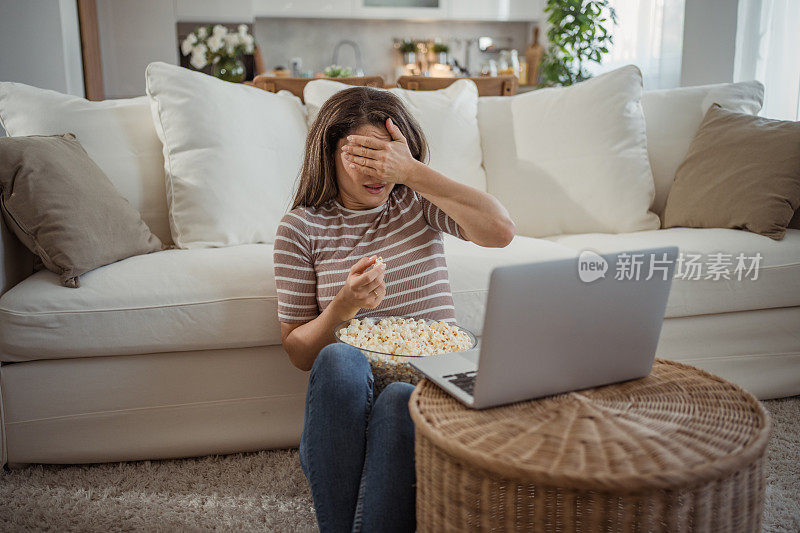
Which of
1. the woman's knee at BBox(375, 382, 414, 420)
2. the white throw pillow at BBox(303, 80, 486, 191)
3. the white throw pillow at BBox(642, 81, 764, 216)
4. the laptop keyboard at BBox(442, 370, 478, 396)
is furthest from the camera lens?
the white throw pillow at BBox(642, 81, 764, 216)

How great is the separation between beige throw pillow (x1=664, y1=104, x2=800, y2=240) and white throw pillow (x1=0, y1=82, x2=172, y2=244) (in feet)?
5.60

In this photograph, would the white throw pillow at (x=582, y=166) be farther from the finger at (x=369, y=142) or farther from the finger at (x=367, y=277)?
the finger at (x=367, y=277)

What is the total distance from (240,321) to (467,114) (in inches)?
45.7

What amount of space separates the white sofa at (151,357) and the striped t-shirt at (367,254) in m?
0.32

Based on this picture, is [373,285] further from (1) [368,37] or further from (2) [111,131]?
(1) [368,37]

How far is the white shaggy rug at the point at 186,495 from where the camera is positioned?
54.2 inches

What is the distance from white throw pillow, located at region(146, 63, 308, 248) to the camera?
195 centimetres

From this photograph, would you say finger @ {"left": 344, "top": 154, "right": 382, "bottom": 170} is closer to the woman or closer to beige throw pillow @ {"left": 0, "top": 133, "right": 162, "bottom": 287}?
the woman

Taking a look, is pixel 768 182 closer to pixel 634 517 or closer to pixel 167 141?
pixel 634 517

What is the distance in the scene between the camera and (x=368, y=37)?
5.61 metres

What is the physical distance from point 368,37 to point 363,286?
4.92 meters

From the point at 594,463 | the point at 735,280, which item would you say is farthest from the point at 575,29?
the point at 594,463

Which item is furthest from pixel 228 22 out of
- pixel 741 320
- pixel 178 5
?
pixel 741 320

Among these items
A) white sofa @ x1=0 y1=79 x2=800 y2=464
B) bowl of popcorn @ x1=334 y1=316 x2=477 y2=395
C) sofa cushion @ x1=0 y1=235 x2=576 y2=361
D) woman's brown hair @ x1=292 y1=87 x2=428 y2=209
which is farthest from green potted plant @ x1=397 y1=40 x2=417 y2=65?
bowl of popcorn @ x1=334 y1=316 x2=477 y2=395
